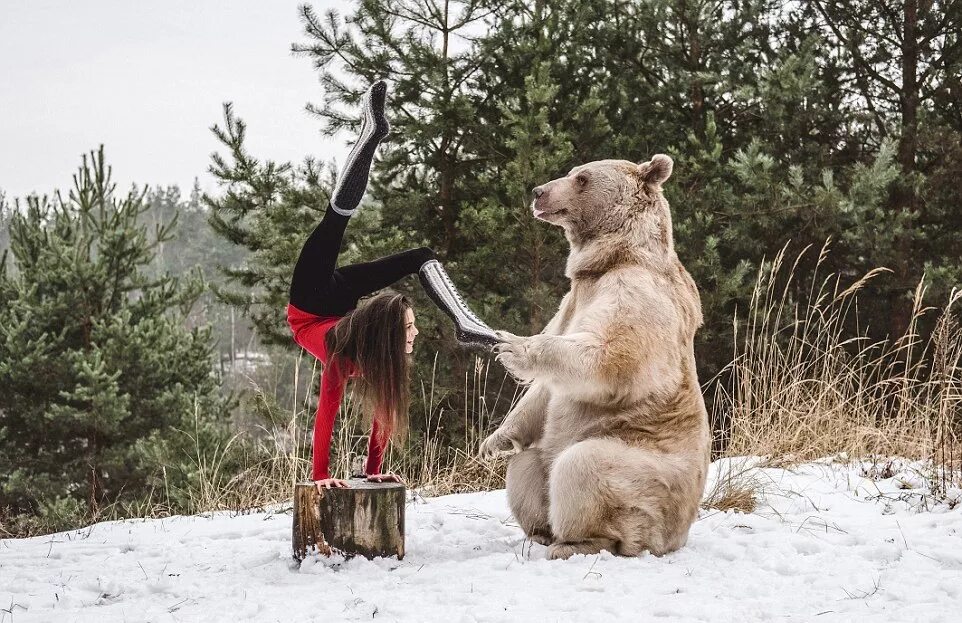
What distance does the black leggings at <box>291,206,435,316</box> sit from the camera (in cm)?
341

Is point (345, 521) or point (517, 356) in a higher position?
point (517, 356)

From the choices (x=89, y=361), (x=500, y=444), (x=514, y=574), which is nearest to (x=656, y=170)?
(x=500, y=444)

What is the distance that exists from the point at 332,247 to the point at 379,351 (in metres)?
0.46

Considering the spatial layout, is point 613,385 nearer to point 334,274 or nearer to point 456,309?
point 456,309

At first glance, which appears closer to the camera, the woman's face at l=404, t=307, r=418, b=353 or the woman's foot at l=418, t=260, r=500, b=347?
the woman's foot at l=418, t=260, r=500, b=347

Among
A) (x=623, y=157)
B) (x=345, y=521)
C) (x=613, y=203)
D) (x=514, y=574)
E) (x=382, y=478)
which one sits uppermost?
(x=623, y=157)

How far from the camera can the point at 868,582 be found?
9.64ft

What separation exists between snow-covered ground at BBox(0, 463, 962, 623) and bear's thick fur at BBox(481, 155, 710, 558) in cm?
16

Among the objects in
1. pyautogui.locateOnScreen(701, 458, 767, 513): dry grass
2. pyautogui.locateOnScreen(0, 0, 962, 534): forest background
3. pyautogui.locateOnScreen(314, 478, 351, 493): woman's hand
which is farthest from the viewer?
pyautogui.locateOnScreen(0, 0, 962, 534): forest background

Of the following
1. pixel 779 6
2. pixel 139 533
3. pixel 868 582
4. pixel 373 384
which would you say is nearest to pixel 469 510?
pixel 373 384

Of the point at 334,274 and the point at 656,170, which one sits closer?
the point at 656,170

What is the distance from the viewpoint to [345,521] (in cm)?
335

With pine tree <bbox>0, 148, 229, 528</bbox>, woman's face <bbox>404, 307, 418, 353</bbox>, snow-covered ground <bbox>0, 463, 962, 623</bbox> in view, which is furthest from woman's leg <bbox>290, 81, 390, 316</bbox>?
pine tree <bbox>0, 148, 229, 528</bbox>

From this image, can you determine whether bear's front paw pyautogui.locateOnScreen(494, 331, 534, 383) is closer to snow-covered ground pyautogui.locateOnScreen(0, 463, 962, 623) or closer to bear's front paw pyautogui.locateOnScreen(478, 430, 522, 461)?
bear's front paw pyautogui.locateOnScreen(478, 430, 522, 461)
